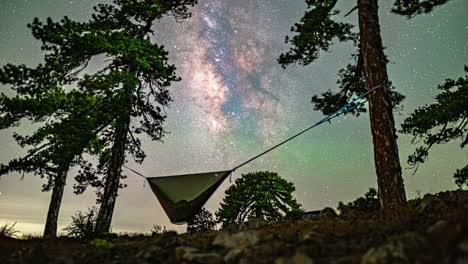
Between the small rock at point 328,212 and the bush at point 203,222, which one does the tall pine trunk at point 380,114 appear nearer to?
the small rock at point 328,212

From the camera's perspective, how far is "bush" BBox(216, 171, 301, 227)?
477 inches

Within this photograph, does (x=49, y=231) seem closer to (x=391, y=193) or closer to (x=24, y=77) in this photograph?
(x=24, y=77)

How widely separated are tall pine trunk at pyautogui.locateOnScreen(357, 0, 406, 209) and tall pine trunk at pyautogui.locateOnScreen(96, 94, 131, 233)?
6.31m

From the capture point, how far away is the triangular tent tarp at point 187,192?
5562 millimetres

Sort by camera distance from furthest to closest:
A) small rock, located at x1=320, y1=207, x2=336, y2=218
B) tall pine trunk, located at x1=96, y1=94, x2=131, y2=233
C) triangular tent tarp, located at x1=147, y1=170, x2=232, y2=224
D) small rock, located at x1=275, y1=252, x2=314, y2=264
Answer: tall pine trunk, located at x1=96, y1=94, x2=131, y2=233
small rock, located at x1=320, y1=207, x2=336, y2=218
triangular tent tarp, located at x1=147, y1=170, x2=232, y2=224
small rock, located at x1=275, y1=252, x2=314, y2=264

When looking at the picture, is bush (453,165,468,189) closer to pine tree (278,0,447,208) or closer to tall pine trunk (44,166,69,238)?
pine tree (278,0,447,208)

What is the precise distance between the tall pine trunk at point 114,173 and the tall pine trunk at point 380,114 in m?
6.31

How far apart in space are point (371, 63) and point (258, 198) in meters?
7.34

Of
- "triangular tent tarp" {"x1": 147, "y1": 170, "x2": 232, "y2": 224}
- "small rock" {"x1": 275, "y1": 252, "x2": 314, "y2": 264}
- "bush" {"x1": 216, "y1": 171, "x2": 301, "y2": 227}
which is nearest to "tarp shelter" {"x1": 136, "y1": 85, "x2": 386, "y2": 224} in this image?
"triangular tent tarp" {"x1": 147, "y1": 170, "x2": 232, "y2": 224}

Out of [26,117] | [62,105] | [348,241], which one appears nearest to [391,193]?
[348,241]

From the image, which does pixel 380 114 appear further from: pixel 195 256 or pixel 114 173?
pixel 114 173

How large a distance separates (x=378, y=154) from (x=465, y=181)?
11.5ft

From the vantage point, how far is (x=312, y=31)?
24.2 ft

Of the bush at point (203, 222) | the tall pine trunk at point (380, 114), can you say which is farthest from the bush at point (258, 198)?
the tall pine trunk at point (380, 114)
